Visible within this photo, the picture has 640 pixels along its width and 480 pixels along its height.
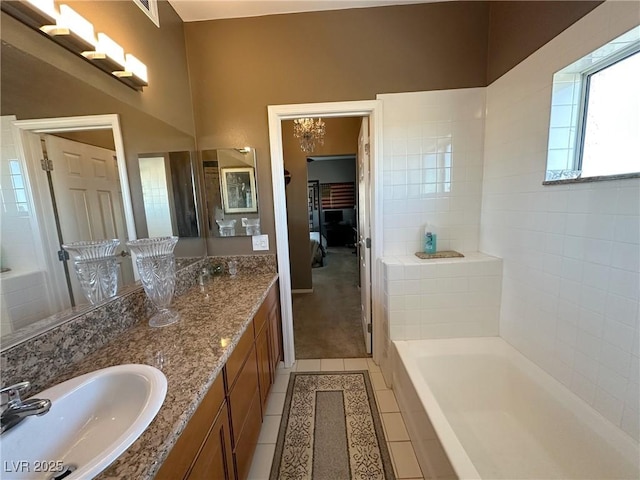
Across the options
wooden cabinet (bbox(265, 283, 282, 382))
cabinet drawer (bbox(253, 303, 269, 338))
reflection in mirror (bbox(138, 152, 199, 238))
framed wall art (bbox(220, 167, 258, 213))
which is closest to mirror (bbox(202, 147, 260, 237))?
framed wall art (bbox(220, 167, 258, 213))

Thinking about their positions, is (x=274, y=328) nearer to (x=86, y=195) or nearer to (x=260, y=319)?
(x=260, y=319)

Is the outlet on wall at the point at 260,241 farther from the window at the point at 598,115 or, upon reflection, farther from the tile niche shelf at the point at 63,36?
the window at the point at 598,115

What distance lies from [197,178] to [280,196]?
2.32ft

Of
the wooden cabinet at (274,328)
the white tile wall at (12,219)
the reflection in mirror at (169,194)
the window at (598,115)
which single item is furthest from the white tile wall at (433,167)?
the white tile wall at (12,219)

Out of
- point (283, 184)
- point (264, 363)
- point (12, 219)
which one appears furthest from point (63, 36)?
point (264, 363)

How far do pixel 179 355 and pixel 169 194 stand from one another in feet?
3.98

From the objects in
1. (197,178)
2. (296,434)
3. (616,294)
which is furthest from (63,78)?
(616,294)

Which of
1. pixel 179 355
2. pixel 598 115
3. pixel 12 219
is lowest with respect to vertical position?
pixel 179 355

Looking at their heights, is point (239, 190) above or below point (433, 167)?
below

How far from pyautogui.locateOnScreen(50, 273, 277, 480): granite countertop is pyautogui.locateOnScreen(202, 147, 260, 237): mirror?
25.2 inches

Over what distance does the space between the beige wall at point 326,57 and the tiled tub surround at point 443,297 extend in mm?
1352

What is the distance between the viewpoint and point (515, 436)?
1416mm

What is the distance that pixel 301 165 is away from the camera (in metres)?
3.96

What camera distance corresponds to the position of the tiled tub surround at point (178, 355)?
0.60m
